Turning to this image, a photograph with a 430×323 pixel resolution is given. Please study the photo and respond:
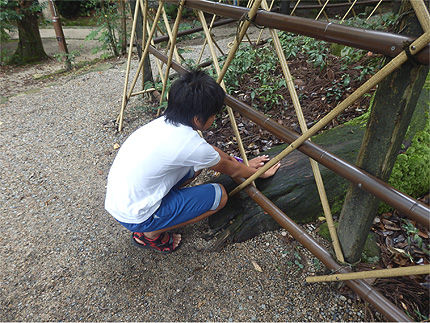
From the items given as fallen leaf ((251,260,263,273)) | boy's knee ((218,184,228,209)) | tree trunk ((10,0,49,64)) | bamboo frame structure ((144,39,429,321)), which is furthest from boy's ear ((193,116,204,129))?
tree trunk ((10,0,49,64))

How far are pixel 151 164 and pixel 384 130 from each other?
118 centimetres

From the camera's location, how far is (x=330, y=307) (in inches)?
64.9

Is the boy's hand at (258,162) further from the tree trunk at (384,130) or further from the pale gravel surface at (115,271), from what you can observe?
the tree trunk at (384,130)

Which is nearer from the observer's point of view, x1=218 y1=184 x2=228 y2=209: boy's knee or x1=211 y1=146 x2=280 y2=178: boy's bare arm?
x1=211 y1=146 x2=280 y2=178: boy's bare arm

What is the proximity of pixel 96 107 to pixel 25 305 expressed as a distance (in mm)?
2956

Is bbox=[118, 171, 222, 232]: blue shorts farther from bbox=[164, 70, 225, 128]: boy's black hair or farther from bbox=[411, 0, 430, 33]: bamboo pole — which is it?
bbox=[411, 0, 430, 33]: bamboo pole

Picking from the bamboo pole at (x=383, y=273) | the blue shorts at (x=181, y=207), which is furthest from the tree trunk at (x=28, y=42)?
the bamboo pole at (x=383, y=273)

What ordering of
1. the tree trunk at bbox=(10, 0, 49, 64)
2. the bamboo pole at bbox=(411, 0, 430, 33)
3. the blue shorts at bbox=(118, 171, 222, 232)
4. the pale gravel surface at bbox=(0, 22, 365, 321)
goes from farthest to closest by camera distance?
the tree trunk at bbox=(10, 0, 49, 64), the blue shorts at bbox=(118, 171, 222, 232), the pale gravel surface at bbox=(0, 22, 365, 321), the bamboo pole at bbox=(411, 0, 430, 33)

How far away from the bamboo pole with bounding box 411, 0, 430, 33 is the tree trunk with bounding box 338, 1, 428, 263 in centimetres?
7

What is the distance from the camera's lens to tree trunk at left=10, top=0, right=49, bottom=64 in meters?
6.17

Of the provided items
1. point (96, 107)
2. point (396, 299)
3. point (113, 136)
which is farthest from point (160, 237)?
point (96, 107)

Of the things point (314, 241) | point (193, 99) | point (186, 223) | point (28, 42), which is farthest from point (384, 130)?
point (28, 42)

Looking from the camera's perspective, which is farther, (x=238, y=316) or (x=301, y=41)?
(x=301, y=41)

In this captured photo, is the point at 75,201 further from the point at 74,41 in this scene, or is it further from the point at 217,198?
the point at 74,41
